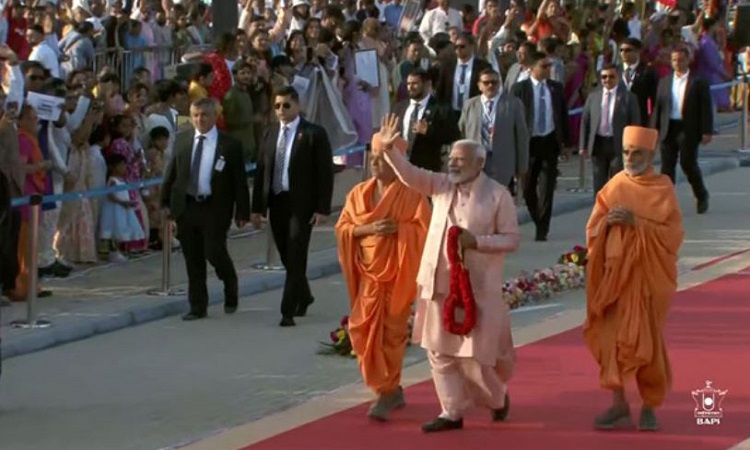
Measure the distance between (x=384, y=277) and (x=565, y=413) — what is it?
55.8 inches

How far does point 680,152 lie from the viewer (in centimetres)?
2314

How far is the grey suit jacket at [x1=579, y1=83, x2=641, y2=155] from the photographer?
21375 millimetres

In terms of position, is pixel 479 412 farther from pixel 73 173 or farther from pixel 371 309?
pixel 73 173

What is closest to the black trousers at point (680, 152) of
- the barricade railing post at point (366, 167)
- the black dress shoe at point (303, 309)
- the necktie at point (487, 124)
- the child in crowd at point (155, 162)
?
the necktie at point (487, 124)

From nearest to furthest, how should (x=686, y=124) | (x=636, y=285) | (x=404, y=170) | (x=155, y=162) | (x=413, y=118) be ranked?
(x=636, y=285)
(x=404, y=170)
(x=155, y=162)
(x=413, y=118)
(x=686, y=124)

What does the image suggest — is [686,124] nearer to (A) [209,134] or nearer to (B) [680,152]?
(B) [680,152]

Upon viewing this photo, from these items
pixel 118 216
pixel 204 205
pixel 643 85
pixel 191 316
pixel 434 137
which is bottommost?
pixel 191 316

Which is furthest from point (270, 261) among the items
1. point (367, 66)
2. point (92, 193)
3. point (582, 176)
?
point (582, 176)

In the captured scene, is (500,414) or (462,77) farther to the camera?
(462,77)

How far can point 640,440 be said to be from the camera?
494 inches

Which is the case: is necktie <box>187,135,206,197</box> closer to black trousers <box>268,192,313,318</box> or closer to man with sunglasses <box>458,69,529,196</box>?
black trousers <box>268,192,313,318</box>

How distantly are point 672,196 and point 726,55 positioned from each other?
77.0ft

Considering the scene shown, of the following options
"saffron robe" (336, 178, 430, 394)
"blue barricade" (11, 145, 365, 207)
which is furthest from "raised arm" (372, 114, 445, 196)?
"blue barricade" (11, 145, 365, 207)

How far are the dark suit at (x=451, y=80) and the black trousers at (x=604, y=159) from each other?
1637 millimetres
